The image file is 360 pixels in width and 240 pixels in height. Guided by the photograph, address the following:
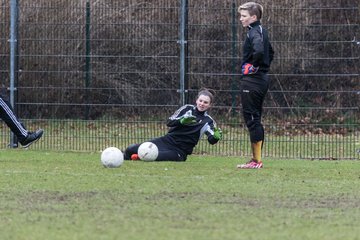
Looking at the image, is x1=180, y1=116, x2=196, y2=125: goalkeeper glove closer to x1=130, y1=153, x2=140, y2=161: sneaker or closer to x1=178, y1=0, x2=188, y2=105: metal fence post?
x1=130, y1=153, x2=140, y2=161: sneaker

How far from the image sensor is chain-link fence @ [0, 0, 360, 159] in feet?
51.1

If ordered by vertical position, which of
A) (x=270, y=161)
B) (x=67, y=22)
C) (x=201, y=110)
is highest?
(x=67, y=22)

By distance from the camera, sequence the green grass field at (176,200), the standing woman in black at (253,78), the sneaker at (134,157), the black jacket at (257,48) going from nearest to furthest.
Answer: 1. the green grass field at (176,200)
2. the black jacket at (257,48)
3. the standing woman in black at (253,78)
4. the sneaker at (134,157)

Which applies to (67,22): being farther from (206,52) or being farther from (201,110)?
(201,110)

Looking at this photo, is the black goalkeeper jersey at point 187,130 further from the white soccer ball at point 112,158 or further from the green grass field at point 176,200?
the white soccer ball at point 112,158

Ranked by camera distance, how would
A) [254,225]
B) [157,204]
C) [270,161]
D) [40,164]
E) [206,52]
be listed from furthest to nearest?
[206,52] → [270,161] → [40,164] → [157,204] → [254,225]

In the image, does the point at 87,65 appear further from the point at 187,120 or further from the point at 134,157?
the point at 187,120

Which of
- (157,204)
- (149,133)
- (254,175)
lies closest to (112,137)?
(149,133)

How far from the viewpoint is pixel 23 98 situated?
16078mm

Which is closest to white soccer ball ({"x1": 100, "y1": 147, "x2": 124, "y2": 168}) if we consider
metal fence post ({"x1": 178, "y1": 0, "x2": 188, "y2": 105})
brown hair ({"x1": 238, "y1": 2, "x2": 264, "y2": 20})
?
brown hair ({"x1": 238, "y1": 2, "x2": 264, "y2": 20})

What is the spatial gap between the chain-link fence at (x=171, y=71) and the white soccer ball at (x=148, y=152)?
6.42 feet

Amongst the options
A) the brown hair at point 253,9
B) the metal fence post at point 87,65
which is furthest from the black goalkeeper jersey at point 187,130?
the metal fence post at point 87,65

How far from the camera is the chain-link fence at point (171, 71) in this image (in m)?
15.6

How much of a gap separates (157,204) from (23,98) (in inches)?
299
